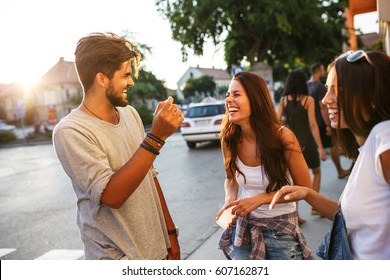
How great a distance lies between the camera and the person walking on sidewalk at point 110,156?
1649mm

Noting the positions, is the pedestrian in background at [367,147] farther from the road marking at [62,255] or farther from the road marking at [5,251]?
the road marking at [5,251]

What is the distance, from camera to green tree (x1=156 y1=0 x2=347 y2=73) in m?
17.7

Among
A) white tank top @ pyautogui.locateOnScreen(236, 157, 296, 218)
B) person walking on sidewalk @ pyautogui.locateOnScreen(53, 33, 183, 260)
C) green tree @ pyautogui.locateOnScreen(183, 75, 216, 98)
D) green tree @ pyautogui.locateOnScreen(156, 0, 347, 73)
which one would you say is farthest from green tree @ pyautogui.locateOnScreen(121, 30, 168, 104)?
green tree @ pyautogui.locateOnScreen(183, 75, 216, 98)

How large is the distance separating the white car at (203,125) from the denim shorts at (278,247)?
1022cm

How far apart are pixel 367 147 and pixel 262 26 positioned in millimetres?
19271

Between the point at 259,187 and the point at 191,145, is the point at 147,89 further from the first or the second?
the point at 259,187

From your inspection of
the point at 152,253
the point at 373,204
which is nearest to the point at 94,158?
the point at 152,253

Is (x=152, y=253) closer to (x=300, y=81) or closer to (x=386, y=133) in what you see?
(x=386, y=133)

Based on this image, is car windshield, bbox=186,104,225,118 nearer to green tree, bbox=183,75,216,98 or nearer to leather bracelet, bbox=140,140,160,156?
leather bracelet, bbox=140,140,160,156

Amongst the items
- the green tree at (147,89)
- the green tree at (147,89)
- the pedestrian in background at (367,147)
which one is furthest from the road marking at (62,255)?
the green tree at (147,89)

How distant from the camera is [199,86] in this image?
248ft

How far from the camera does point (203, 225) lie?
16.9ft

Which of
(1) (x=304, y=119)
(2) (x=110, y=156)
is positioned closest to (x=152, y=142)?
(2) (x=110, y=156)
